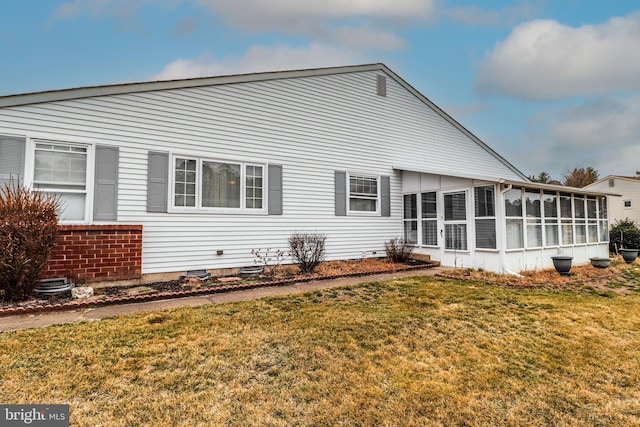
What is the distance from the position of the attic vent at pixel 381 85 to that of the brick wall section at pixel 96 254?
343 inches

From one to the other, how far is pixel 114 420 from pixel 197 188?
19.1 feet

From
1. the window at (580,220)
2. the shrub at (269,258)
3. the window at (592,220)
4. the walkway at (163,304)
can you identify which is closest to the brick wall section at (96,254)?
the walkway at (163,304)

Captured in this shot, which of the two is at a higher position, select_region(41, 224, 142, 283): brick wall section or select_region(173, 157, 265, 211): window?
select_region(173, 157, 265, 211): window

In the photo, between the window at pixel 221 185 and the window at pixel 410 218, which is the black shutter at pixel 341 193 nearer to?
the window at pixel 410 218

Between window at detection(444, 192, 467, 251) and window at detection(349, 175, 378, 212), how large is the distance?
223 centimetres

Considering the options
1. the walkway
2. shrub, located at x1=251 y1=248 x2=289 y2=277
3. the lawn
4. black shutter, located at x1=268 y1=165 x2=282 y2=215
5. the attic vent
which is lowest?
the lawn

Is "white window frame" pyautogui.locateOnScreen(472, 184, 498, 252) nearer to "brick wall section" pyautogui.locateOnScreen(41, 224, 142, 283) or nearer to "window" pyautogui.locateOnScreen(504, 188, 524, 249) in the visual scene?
"window" pyautogui.locateOnScreen(504, 188, 524, 249)

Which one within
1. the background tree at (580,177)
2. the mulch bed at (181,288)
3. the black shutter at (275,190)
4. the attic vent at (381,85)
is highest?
the background tree at (580,177)

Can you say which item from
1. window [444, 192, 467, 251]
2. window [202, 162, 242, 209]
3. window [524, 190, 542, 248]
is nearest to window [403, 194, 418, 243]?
window [444, 192, 467, 251]

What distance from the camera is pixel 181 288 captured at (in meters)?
6.26

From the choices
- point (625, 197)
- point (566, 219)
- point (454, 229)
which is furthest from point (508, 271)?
point (625, 197)

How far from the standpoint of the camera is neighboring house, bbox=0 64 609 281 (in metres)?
6.24

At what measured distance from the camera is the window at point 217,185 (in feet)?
24.1

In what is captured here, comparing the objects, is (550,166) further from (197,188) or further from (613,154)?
(197,188)
